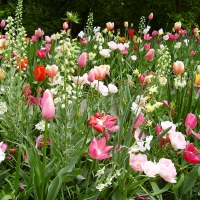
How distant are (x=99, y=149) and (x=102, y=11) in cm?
805

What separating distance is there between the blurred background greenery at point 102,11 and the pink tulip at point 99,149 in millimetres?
7437

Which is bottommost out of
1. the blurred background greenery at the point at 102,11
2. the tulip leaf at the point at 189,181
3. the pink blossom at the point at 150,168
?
the blurred background greenery at the point at 102,11

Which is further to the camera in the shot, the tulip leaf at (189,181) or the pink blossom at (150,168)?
the tulip leaf at (189,181)

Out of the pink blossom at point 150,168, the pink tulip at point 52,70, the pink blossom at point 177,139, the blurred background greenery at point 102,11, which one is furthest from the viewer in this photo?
the blurred background greenery at point 102,11

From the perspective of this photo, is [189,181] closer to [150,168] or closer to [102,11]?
[150,168]

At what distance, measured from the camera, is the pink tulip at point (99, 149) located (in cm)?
134

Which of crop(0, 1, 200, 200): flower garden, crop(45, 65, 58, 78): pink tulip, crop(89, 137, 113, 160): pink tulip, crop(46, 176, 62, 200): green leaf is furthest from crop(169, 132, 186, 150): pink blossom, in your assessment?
crop(45, 65, 58, 78): pink tulip

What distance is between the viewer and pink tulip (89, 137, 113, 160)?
1.34 m

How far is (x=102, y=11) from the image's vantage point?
9.07m

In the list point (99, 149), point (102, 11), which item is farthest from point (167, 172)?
point (102, 11)

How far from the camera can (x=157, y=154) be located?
174 cm

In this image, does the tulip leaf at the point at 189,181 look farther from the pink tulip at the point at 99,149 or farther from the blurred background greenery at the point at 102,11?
the blurred background greenery at the point at 102,11

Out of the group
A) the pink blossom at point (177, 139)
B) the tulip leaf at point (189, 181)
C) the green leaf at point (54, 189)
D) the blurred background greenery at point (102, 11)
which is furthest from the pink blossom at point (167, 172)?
the blurred background greenery at point (102, 11)

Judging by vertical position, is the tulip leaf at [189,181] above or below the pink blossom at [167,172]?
below
